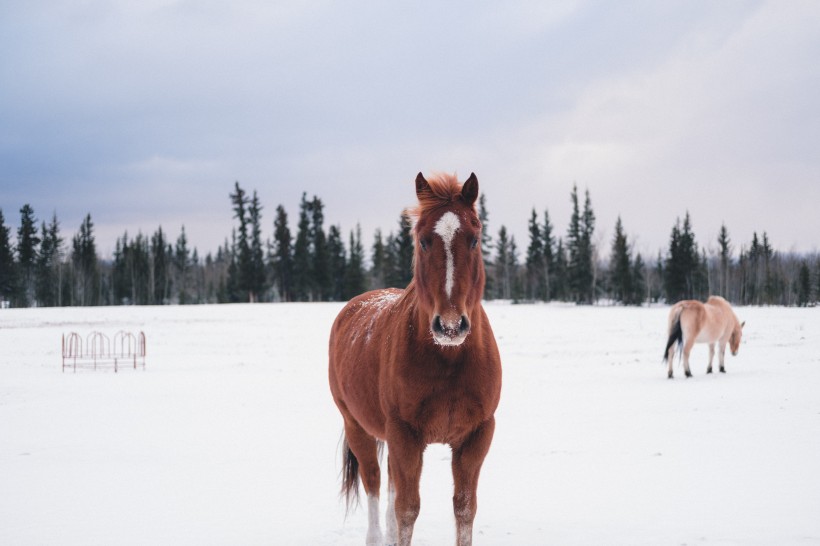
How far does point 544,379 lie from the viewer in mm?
14102

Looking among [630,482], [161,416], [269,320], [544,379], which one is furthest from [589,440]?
[269,320]

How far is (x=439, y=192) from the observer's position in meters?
3.18

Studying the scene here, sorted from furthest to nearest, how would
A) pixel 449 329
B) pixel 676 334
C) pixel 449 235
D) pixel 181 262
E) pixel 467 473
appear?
pixel 181 262
pixel 676 334
pixel 467 473
pixel 449 235
pixel 449 329

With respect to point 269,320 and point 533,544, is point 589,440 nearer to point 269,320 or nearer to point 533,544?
point 533,544

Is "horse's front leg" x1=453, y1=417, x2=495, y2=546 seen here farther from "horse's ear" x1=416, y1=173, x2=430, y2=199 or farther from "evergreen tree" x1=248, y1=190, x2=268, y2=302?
"evergreen tree" x1=248, y1=190, x2=268, y2=302

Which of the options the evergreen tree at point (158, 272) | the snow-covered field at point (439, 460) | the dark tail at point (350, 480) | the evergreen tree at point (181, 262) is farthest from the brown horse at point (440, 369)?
the evergreen tree at point (181, 262)

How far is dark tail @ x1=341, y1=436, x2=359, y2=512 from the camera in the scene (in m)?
4.79

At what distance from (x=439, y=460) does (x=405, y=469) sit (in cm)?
387

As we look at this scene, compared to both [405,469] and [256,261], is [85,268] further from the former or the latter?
[405,469]

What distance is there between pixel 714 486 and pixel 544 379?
8862mm

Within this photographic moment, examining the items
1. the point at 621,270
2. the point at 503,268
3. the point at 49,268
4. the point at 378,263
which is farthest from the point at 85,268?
the point at 621,270

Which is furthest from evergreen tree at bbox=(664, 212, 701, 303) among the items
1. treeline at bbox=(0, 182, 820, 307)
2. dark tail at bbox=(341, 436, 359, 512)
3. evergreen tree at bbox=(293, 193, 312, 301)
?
dark tail at bbox=(341, 436, 359, 512)

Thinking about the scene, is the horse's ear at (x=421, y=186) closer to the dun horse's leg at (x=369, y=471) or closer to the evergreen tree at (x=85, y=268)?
the dun horse's leg at (x=369, y=471)

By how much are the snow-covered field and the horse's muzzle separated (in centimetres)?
253
